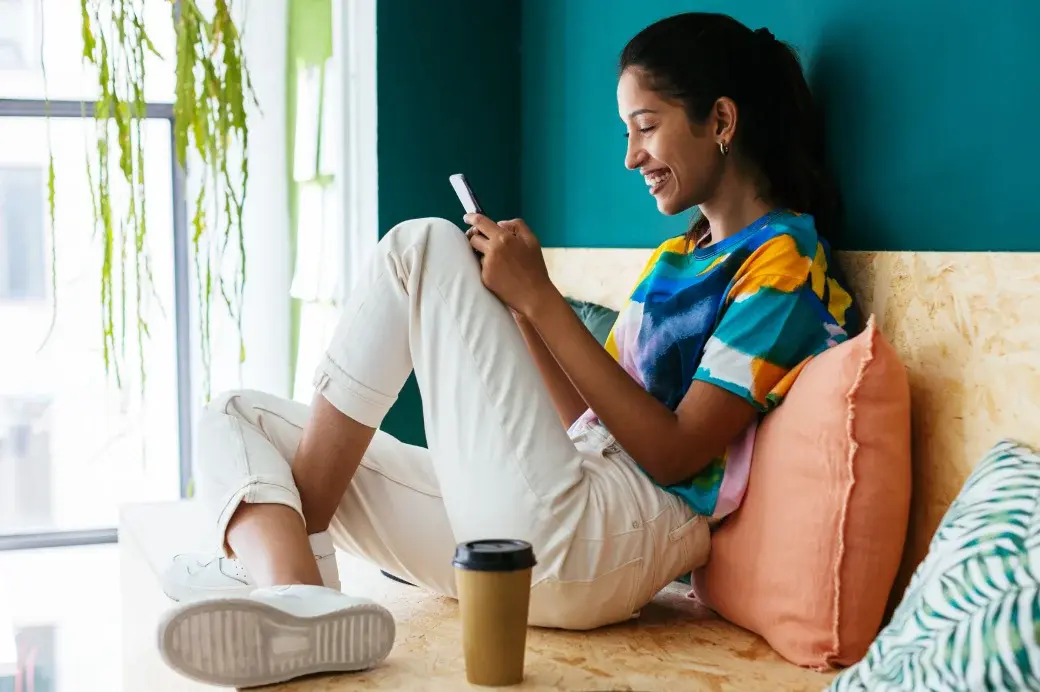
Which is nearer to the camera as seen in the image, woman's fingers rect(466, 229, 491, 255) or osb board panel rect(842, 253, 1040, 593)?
osb board panel rect(842, 253, 1040, 593)

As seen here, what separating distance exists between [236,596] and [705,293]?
758 millimetres

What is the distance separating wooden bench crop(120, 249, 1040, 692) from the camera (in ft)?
4.29

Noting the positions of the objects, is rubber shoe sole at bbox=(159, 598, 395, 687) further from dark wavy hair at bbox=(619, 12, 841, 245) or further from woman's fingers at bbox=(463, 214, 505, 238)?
dark wavy hair at bbox=(619, 12, 841, 245)

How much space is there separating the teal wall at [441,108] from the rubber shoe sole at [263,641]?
1619 mm

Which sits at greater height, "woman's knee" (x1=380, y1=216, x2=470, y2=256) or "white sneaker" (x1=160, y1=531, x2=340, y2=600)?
"woman's knee" (x1=380, y1=216, x2=470, y2=256)

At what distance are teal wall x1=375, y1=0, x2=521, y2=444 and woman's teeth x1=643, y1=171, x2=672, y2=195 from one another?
1252 mm

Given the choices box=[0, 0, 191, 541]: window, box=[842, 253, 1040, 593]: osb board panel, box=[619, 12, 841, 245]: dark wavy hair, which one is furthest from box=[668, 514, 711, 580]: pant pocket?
box=[0, 0, 191, 541]: window

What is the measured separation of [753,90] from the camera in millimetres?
1696

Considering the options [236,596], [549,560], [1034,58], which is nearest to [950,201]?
[1034,58]

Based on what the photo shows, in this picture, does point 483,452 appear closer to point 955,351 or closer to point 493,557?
point 493,557

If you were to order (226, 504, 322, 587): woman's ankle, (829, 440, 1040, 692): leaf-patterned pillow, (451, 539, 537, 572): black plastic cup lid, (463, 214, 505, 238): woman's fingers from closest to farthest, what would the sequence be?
1. (829, 440, 1040, 692): leaf-patterned pillow
2. (451, 539, 537, 572): black plastic cup lid
3. (226, 504, 322, 587): woman's ankle
4. (463, 214, 505, 238): woman's fingers

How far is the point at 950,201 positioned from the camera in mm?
1481

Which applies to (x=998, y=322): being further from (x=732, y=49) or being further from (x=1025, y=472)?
(x=732, y=49)

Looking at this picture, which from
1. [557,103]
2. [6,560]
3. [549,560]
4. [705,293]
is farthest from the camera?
[6,560]
